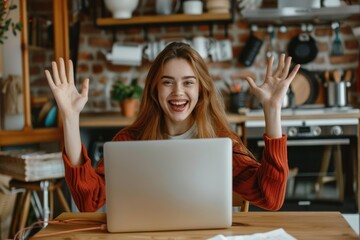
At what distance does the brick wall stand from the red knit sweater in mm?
1985

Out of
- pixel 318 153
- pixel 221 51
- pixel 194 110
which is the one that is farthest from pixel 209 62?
pixel 194 110

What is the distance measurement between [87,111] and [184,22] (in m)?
0.99

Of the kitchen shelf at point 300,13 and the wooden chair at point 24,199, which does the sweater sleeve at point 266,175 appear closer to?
the wooden chair at point 24,199

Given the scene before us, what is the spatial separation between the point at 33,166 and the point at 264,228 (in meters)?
1.79

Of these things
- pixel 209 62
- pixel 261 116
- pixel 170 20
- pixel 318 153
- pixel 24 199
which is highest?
pixel 170 20

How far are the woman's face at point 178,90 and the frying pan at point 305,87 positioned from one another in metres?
A: 1.94

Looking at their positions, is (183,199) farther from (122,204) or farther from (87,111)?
(87,111)

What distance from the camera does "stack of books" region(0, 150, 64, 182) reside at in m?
2.74

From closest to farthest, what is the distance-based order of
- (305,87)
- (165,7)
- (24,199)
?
(24,199) < (165,7) < (305,87)

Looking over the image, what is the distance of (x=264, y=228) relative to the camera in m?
1.29

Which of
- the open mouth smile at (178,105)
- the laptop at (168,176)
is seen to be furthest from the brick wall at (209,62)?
the laptop at (168,176)

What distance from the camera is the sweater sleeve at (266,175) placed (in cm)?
144

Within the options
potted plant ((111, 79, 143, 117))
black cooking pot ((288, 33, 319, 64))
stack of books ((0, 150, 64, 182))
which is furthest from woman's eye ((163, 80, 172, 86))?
black cooking pot ((288, 33, 319, 64))

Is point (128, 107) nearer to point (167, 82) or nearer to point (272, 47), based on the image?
point (272, 47)
